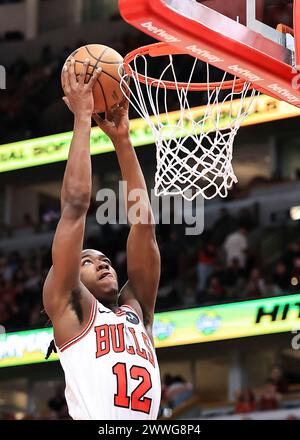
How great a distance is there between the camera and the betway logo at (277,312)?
1208 centimetres

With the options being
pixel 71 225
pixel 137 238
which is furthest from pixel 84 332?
pixel 137 238

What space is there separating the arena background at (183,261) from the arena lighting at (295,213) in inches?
1.4

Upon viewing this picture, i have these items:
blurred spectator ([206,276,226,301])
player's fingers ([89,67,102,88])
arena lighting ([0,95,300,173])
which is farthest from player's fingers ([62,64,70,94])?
arena lighting ([0,95,300,173])

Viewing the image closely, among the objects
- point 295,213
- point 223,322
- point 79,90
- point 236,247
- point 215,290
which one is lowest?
point 223,322

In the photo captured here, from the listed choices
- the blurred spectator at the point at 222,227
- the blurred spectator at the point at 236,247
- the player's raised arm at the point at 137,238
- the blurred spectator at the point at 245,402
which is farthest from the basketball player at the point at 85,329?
the blurred spectator at the point at 222,227

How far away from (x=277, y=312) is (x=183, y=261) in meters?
2.13

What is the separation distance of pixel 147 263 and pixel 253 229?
8863mm

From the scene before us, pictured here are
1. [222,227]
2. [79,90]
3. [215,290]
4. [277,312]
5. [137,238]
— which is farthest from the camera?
[222,227]

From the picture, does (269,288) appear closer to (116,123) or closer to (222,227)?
(222,227)

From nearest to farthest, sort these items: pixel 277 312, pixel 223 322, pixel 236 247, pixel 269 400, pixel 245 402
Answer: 1. pixel 269 400
2. pixel 245 402
3. pixel 277 312
4. pixel 223 322
5. pixel 236 247

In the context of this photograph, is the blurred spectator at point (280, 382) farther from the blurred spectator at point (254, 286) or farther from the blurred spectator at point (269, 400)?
the blurred spectator at point (254, 286)

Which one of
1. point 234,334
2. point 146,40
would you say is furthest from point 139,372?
point 146,40

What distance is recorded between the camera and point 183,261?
1394cm

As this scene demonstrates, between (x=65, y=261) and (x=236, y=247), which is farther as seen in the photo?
(x=236, y=247)
